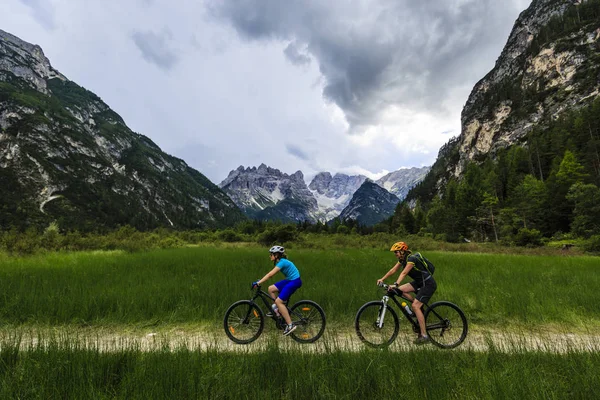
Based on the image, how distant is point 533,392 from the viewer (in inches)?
138

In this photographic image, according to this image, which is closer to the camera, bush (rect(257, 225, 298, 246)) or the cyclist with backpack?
the cyclist with backpack

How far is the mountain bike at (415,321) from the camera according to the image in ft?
22.2

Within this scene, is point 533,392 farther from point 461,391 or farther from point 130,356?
point 130,356

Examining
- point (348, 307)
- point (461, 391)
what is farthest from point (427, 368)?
point (348, 307)

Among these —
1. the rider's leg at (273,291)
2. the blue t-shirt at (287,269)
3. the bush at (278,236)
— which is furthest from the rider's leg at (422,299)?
Result: the bush at (278,236)

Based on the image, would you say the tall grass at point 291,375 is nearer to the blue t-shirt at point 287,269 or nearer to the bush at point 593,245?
the blue t-shirt at point 287,269

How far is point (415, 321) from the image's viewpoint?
696 cm

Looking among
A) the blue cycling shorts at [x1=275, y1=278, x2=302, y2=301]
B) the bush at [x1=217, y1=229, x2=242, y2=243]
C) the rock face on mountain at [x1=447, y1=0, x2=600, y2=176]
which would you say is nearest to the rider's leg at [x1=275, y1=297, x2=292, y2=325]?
the blue cycling shorts at [x1=275, y1=278, x2=302, y2=301]

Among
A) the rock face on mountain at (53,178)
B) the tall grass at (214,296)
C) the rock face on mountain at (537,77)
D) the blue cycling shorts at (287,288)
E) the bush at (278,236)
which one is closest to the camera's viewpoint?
the blue cycling shorts at (287,288)

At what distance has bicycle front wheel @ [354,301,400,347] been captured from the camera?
6.81 m

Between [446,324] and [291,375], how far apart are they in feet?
15.6

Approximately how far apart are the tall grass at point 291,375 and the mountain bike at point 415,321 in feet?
6.12

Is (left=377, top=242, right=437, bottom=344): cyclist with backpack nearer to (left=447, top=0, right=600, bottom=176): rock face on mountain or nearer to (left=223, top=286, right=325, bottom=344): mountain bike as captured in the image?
(left=223, top=286, right=325, bottom=344): mountain bike

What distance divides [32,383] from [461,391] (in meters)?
5.99
